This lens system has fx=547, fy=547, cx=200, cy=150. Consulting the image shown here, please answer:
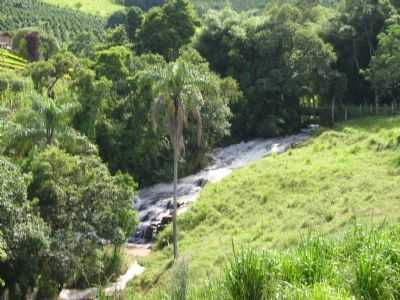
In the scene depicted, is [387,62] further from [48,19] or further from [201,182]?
[48,19]

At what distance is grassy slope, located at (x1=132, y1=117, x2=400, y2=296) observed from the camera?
20.9 meters

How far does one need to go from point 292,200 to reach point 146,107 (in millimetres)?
14520

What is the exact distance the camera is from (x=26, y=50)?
67.0 metres

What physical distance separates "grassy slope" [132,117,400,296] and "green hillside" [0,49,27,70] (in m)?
31.9

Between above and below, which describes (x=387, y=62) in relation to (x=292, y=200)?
above

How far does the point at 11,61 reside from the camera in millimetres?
60125

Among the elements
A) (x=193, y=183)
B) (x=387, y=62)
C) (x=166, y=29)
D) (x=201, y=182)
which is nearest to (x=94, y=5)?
(x=166, y=29)

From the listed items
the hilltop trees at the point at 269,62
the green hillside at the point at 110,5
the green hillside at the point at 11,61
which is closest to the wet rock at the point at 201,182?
the hilltop trees at the point at 269,62

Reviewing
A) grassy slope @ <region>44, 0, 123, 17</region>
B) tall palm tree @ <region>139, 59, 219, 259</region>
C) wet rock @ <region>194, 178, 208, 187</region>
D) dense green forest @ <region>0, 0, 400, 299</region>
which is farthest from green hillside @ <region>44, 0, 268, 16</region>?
tall palm tree @ <region>139, 59, 219, 259</region>

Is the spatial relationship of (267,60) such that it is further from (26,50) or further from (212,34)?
(26,50)

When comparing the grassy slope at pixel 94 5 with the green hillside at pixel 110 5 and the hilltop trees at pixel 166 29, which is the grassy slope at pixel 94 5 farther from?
the hilltop trees at pixel 166 29

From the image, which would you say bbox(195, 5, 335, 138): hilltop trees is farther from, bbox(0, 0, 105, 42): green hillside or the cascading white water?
bbox(0, 0, 105, 42): green hillside

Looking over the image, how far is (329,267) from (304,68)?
1475 inches

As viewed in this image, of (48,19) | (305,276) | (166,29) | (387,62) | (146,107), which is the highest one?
(48,19)
